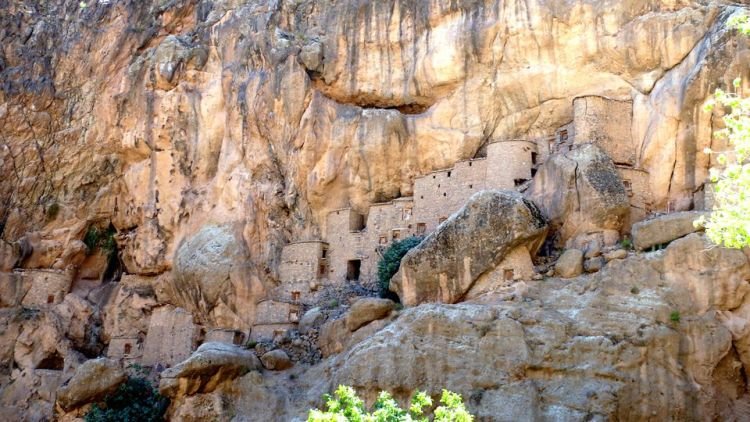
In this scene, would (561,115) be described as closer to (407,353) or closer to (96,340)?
(407,353)

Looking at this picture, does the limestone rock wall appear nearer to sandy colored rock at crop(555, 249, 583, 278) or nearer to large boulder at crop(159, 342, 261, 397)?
sandy colored rock at crop(555, 249, 583, 278)

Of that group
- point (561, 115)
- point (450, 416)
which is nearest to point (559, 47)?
point (561, 115)

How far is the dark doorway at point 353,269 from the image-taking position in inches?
1451

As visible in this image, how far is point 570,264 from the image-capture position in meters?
29.5

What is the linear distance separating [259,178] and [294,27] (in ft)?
22.4

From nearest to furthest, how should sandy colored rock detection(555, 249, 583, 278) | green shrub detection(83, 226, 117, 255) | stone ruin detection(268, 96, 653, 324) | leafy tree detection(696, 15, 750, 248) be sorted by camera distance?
leafy tree detection(696, 15, 750, 248), sandy colored rock detection(555, 249, 583, 278), stone ruin detection(268, 96, 653, 324), green shrub detection(83, 226, 117, 255)

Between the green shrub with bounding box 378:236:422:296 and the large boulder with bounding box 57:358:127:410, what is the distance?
32.3 ft

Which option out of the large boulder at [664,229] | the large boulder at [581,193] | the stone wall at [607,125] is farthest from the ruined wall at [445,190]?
the large boulder at [664,229]

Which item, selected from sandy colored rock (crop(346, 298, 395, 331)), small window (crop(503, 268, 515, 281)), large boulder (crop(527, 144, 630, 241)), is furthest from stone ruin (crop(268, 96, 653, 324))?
small window (crop(503, 268, 515, 281))

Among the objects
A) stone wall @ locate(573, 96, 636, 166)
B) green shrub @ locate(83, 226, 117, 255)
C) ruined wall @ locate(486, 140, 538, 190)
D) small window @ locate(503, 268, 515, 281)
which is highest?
stone wall @ locate(573, 96, 636, 166)

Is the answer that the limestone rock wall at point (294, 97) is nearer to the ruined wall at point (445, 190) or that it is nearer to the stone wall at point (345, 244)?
the stone wall at point (345, 244)

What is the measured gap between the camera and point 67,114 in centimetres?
4381

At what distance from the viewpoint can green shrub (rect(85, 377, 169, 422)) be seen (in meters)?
31.0

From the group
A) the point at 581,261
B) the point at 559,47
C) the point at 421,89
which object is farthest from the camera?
the point at 421,89
